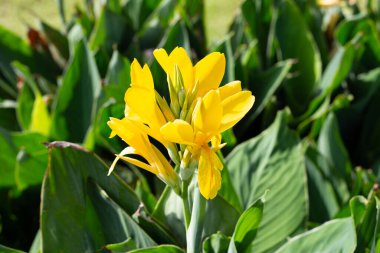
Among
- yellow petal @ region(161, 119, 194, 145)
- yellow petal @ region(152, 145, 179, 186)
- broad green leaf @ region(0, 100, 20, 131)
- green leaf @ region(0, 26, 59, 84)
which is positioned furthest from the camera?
green leaf @ region(0, 26, 59, 84)

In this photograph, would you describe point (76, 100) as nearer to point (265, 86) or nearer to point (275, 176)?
point (265, 86)

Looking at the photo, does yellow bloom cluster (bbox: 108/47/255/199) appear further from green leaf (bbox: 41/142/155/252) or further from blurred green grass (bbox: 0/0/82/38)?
blurred green grass (bbox: 0/0/82/38)

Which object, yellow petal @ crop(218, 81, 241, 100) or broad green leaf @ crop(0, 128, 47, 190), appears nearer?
yellow petal @ crop(218, 81, 241, 100)

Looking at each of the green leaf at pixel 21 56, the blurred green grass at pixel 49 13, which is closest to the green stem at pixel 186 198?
the green leaf at pixel 21 56

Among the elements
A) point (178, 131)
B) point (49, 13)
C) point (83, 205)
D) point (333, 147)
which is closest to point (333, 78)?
point (333, 147)

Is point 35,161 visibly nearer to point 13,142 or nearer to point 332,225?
point 13,142

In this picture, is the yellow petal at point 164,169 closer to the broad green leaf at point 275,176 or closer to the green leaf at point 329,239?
the green leaf at point 329,239

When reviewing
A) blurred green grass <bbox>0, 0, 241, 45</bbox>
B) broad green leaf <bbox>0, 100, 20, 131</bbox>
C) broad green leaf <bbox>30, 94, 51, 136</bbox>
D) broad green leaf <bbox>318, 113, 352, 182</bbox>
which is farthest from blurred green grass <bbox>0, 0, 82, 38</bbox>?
broad green leaf <bbox>318, 113, 352, 182</bbox>

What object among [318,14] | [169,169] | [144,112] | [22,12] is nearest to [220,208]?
[169,169]
